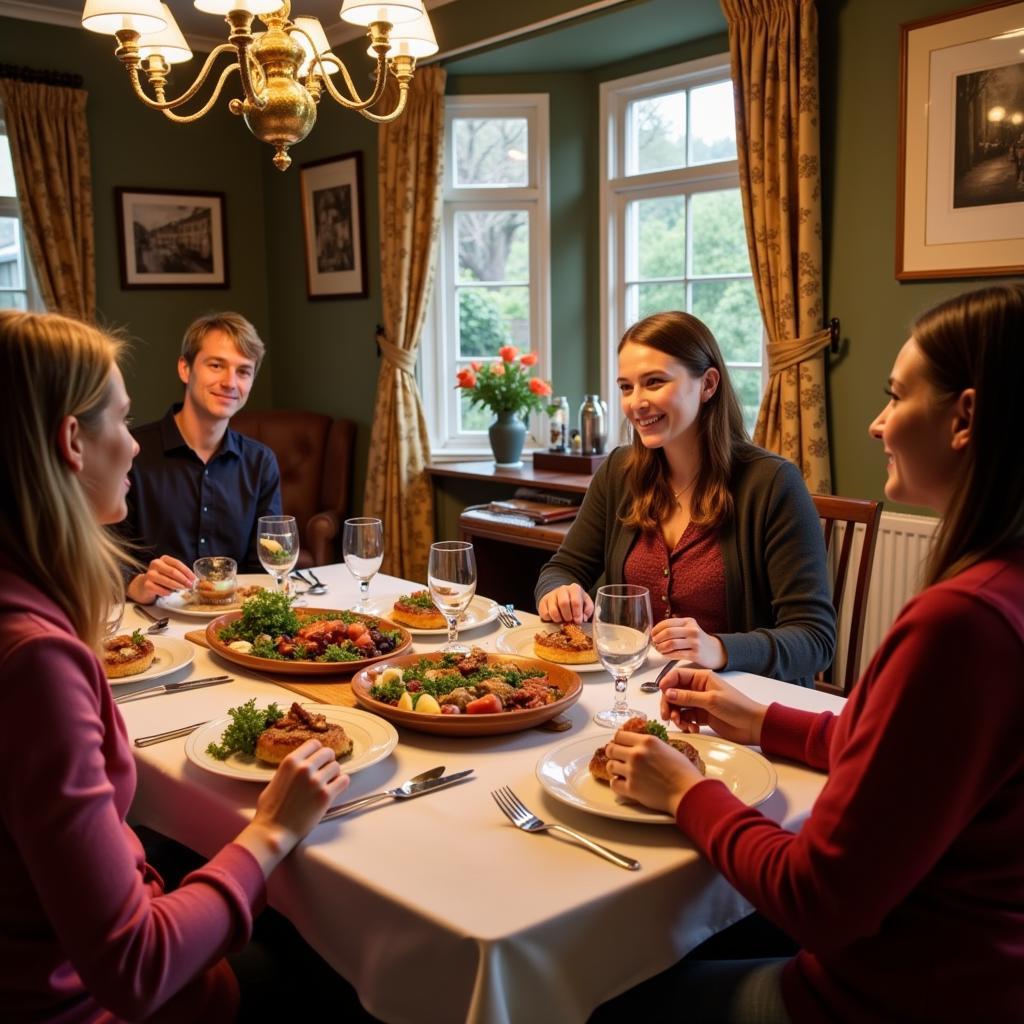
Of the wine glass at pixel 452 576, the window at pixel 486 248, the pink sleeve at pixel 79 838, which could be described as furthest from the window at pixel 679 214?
the pink sleeve at pixel 79 838

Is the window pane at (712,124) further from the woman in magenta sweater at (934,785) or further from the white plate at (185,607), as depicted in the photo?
the woman in magenta sweater at (934,785)

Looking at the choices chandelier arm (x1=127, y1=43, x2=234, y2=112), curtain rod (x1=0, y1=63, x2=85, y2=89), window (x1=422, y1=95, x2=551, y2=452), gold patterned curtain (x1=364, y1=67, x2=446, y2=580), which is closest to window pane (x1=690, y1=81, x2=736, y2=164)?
window (x1=422, y1=95, x2=551, y2=452)

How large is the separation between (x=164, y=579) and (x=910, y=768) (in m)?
1.61

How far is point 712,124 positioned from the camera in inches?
156

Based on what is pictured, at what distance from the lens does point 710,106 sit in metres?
3.95

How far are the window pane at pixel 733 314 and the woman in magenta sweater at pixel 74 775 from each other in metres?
3.21

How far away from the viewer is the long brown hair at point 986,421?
98 cm

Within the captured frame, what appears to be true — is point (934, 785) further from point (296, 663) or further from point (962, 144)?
point (962, 144)

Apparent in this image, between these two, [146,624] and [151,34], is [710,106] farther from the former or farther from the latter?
[146,624]

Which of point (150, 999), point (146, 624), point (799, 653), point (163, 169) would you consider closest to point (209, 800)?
point (150, 999)

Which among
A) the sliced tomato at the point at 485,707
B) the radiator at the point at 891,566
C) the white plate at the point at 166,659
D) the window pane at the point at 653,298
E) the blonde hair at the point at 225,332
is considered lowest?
the radiator at the point at 891,566

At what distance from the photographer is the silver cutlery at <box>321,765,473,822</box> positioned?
3.93 feet

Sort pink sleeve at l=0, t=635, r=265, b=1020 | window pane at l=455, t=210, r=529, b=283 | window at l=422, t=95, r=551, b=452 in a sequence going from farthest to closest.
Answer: window pane at l=455, t=210, r=529, b=283, window at l=422, t=95, r=551, b=452, pink sleeve at l=0, t=635, r=265, b=1020

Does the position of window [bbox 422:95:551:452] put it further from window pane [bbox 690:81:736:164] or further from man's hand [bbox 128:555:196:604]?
man's hand [bbox 128:555:196:604]
